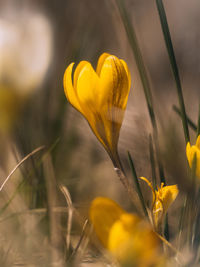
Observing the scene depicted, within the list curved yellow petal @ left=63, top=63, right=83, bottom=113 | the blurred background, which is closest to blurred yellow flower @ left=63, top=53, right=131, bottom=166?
curved yellow petal @ left=63, top=63, right=83, bottom=113

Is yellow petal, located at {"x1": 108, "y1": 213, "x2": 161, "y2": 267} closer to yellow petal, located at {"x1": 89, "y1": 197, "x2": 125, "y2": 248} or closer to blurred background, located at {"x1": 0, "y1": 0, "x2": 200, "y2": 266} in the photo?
yellow petal, located at {"x1": 89, "y1": 197, "x2": 125, "y2": 248}

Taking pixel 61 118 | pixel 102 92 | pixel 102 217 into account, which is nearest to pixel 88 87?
pixel 102 92

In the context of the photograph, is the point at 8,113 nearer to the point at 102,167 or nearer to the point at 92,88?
the point at 102,167

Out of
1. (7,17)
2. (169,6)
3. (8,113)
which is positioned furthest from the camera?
(169,6)

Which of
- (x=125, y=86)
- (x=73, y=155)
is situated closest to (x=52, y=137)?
(x=73, y=155)

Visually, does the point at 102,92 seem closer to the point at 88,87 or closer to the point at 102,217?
the point at 88,87

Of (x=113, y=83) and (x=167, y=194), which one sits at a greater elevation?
(x=113, y=83)

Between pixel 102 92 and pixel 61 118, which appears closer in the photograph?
pixel 102 92
